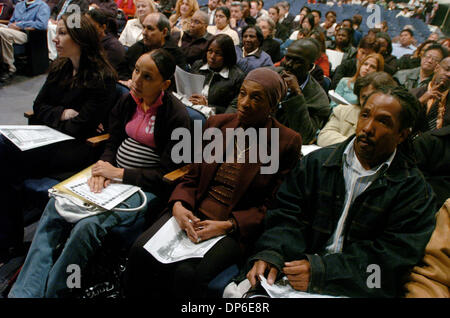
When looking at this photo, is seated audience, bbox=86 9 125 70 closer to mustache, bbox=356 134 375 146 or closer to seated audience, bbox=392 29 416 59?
mustache, bbox=356 134 375 146

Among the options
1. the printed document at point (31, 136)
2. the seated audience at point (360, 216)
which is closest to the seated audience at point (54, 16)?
the printed document at point (31, 136)

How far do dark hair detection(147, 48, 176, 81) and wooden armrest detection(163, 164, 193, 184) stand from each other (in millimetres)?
508

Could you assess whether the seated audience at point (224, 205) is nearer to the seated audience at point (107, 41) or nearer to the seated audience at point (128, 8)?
the seated audience at point (107, 41)

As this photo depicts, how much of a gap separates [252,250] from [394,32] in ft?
26.7

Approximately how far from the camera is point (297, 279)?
48.8 inches

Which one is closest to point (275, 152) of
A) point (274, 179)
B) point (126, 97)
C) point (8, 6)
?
point (274, 179)

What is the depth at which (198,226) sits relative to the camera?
1455 millimetres

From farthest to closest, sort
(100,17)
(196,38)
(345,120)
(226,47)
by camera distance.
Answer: (196,38) → (100,17) → (226,47) → (345,120)

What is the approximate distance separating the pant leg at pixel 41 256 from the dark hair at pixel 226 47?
5.46ft

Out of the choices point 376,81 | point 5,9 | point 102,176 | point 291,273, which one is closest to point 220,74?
point 376,81

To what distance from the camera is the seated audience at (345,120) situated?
2083mm

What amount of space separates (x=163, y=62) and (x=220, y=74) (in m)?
0.96

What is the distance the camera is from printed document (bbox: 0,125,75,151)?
1744mm

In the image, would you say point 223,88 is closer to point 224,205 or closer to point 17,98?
point 224,205
